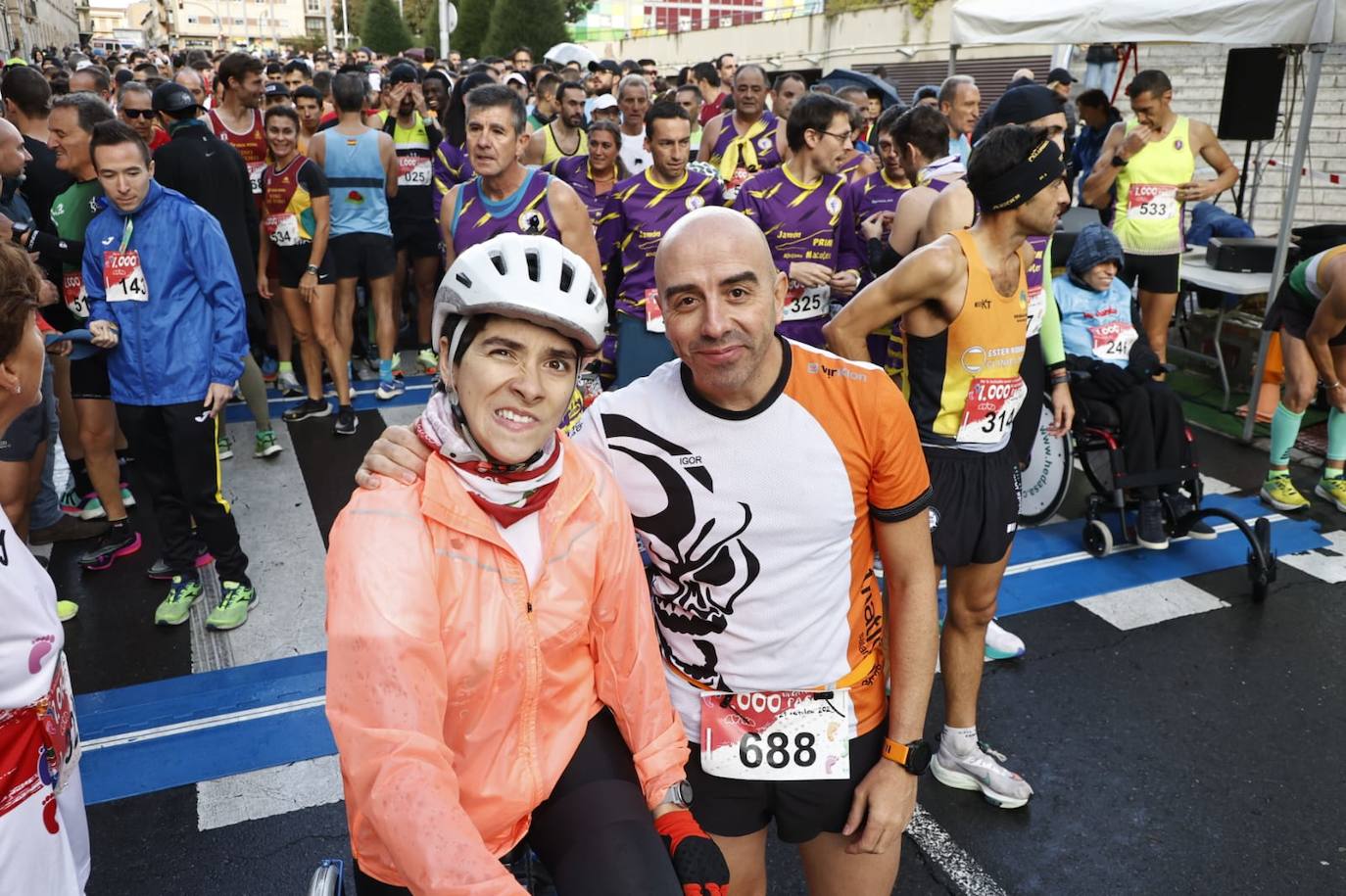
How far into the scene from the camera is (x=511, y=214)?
5.00 m

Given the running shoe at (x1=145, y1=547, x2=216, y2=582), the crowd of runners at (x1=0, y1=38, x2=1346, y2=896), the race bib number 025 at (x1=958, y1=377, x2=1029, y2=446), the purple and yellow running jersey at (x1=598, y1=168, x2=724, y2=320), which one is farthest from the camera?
the purple and yellow running jersey at (x1=598, y1=168, x2=724, y2=320)

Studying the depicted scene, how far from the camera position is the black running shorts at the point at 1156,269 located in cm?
761

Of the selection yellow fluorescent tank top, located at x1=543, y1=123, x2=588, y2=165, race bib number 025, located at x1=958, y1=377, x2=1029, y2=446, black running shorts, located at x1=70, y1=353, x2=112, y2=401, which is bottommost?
black running shorts, located at x1=70, y1=353, x2=112, y2=401

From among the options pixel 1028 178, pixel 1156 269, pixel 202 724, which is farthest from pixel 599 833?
pixel 1156 269

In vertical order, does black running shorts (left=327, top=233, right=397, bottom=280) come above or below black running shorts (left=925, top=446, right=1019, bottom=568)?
above

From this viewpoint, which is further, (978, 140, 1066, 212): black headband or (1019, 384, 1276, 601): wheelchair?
(1019, 384, 1276, 601): wheelchair

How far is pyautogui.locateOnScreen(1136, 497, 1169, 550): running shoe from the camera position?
5.55m

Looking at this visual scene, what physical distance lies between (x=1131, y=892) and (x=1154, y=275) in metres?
5.69

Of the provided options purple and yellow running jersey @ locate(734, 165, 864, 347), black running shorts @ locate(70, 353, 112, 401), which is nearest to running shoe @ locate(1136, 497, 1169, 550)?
purple and yellow running jersey @ locate(734, 165, 864, 347)

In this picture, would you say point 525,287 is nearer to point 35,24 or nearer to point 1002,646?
point 1002,646

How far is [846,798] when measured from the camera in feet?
7.45

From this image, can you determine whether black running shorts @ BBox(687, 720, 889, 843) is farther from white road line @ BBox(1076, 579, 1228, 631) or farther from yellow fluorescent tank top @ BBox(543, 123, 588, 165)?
yellow fluorescent tank top @ BBox(543, 123, 588, 165)

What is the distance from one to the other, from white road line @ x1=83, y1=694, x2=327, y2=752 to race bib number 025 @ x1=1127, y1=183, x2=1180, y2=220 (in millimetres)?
6773

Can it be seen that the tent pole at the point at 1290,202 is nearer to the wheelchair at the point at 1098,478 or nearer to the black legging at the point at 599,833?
the wheelchair at the point at 1098,478
